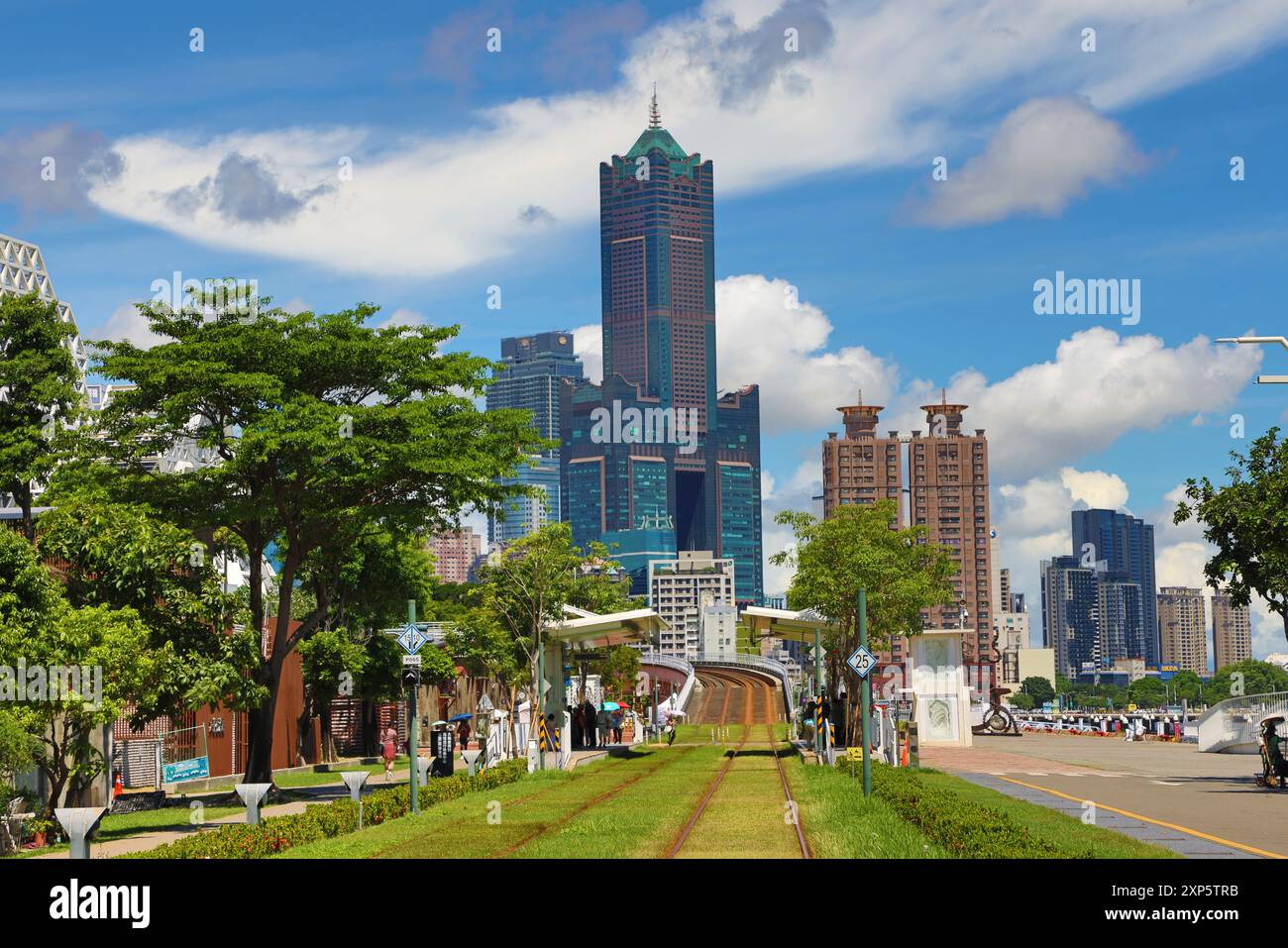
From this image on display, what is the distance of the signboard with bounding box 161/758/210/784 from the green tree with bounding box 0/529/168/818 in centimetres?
1220

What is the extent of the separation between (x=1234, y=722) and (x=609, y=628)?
23976 millimetres

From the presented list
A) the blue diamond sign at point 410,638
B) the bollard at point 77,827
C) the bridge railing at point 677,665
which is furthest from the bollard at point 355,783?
the bridge railing at point 677,665

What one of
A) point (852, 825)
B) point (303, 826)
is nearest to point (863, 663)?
point (852, 825)

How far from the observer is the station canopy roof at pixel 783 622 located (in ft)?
196

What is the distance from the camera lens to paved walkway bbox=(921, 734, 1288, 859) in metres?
24.2

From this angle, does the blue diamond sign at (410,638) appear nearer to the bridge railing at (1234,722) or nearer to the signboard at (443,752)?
the signboard at (443,752)

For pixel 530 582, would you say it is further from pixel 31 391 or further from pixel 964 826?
pixel 964 826

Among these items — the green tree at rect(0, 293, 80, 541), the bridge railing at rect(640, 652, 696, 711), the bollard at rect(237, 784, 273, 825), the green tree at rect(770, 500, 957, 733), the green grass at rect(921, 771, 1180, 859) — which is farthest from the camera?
the bridge railing at rect(640, 652, 696, 711)

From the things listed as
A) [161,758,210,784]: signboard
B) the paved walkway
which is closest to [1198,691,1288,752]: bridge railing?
the paved walkway

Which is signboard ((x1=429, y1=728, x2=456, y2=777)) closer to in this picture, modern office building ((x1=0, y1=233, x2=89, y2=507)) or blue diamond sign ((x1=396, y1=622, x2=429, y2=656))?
blue diamond sign ((x1=396, y1=622, x2=429, y2=656))

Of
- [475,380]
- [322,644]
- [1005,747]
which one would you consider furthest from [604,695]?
[475,380]

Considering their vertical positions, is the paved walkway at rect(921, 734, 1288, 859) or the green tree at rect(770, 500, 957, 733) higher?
the green tree at rect(770, 500, 957, 733)

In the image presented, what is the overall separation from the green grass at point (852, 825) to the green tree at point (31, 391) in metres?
21.2
